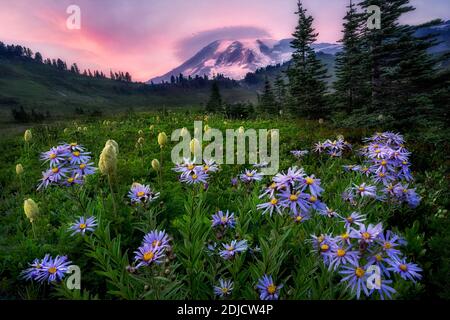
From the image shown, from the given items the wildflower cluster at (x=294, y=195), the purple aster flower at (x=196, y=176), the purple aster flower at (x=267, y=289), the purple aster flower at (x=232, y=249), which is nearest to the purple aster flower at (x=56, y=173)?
the purple aster flower at (x=196, y=176)

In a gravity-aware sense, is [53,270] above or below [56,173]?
below

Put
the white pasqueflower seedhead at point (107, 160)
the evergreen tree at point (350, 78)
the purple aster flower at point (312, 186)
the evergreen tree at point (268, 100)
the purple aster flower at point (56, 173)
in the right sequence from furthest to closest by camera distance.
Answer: the evergreen tree at point (268, 100), the evergreen tree at point (350, 78), the purple aster flower at point (56, 173), the white pasqueflower seedhead at point (107, 160), the purple aster flower at point (312, 186)

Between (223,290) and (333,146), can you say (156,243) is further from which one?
(333,146)

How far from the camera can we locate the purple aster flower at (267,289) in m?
1.96

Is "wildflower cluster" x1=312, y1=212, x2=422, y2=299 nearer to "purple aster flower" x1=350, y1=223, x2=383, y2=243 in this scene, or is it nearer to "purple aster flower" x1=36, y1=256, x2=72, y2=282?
"purple aster flower" x1=350, y1=223, x2=383, y2=243

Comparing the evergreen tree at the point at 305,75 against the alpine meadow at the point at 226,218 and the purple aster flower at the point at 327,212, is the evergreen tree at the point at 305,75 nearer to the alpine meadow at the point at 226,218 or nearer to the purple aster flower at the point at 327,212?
the alpine meadow at the point at 226,218

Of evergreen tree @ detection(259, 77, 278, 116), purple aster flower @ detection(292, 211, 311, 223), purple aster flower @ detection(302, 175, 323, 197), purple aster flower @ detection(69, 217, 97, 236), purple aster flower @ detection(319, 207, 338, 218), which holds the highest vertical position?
evergreen tree @ detection(259, 77, 278, 116)

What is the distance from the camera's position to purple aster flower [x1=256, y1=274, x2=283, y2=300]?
1.96 meters

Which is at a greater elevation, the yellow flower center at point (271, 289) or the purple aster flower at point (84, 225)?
the purple aster flower at point (84, 225)

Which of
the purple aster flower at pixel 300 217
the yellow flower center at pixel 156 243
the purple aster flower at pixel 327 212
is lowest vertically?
the yellow flower center at pixel 156 243

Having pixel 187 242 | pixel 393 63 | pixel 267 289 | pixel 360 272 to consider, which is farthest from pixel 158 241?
pixel 393 63

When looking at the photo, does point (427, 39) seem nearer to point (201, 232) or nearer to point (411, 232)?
point (411, 232)

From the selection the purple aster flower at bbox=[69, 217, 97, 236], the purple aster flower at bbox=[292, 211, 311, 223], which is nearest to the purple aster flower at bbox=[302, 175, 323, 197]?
the purple aster flower at bbox=[292, 211, 311, 223]

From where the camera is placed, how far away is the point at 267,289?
6.57ft
